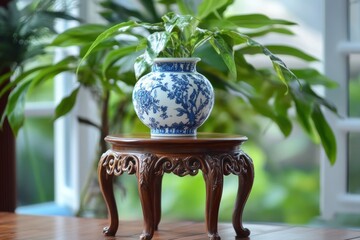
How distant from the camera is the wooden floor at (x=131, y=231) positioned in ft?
7.16

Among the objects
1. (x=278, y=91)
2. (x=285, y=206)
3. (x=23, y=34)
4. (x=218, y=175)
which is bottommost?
(x=285, y=206)

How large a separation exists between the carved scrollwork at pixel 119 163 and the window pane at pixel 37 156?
1.54m

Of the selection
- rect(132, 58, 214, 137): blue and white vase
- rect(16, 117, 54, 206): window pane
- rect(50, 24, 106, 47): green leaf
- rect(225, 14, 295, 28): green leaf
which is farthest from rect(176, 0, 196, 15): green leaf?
rect(16, 117, 54, 206): window pane

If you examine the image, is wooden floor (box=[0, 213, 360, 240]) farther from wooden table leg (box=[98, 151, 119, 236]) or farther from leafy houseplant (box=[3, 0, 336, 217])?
Result: leafy houseplant (box=[3, 0, 336, 217])

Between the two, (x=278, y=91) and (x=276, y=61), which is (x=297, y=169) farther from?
(x=276, y=61)

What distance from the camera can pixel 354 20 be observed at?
3.07 m

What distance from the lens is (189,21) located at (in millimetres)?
2076

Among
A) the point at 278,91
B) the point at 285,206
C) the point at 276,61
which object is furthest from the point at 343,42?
the point at 285,206

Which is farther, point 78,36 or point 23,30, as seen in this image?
point 23,30

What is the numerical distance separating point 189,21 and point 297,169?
2.87 m

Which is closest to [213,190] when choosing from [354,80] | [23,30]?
[23,30]

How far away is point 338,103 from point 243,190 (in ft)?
3.25

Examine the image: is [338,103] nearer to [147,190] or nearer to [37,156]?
[147,190]

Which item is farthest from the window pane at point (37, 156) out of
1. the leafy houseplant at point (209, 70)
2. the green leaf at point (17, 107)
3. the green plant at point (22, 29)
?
the green leaf at point (17, 107)
